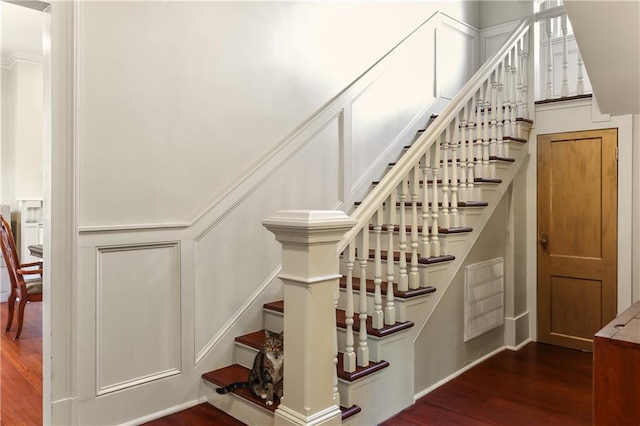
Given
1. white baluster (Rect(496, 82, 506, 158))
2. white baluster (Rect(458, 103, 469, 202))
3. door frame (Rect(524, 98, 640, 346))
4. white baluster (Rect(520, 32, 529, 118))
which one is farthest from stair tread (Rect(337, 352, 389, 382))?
white baluster (Rect(520, 32, 529, 118))

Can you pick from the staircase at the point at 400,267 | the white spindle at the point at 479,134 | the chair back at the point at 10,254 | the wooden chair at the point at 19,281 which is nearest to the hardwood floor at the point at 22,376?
the wooden chair at the point at 19,281

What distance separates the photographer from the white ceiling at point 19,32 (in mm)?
4336

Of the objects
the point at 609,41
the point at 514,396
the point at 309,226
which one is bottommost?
the point at 514,396

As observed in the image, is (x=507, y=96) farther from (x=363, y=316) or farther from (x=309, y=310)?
(x=309, y=310)

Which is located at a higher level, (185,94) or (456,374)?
(185,94)

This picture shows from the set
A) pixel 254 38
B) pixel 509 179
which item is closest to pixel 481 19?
pixel 509 179

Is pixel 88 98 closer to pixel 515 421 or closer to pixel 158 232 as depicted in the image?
pixel 158 232

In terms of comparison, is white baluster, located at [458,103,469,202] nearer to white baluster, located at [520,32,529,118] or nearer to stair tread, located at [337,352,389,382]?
white baluster, located at [520,32,529,118]

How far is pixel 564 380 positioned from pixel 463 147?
1669 mm

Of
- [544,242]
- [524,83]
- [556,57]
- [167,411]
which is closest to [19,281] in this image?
[167,411]

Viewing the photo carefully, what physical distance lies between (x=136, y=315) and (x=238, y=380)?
0.67 metres

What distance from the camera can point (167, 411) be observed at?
2469mm

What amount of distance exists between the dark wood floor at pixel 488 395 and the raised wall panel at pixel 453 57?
105 inches

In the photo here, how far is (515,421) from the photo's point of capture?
7.88 feet
